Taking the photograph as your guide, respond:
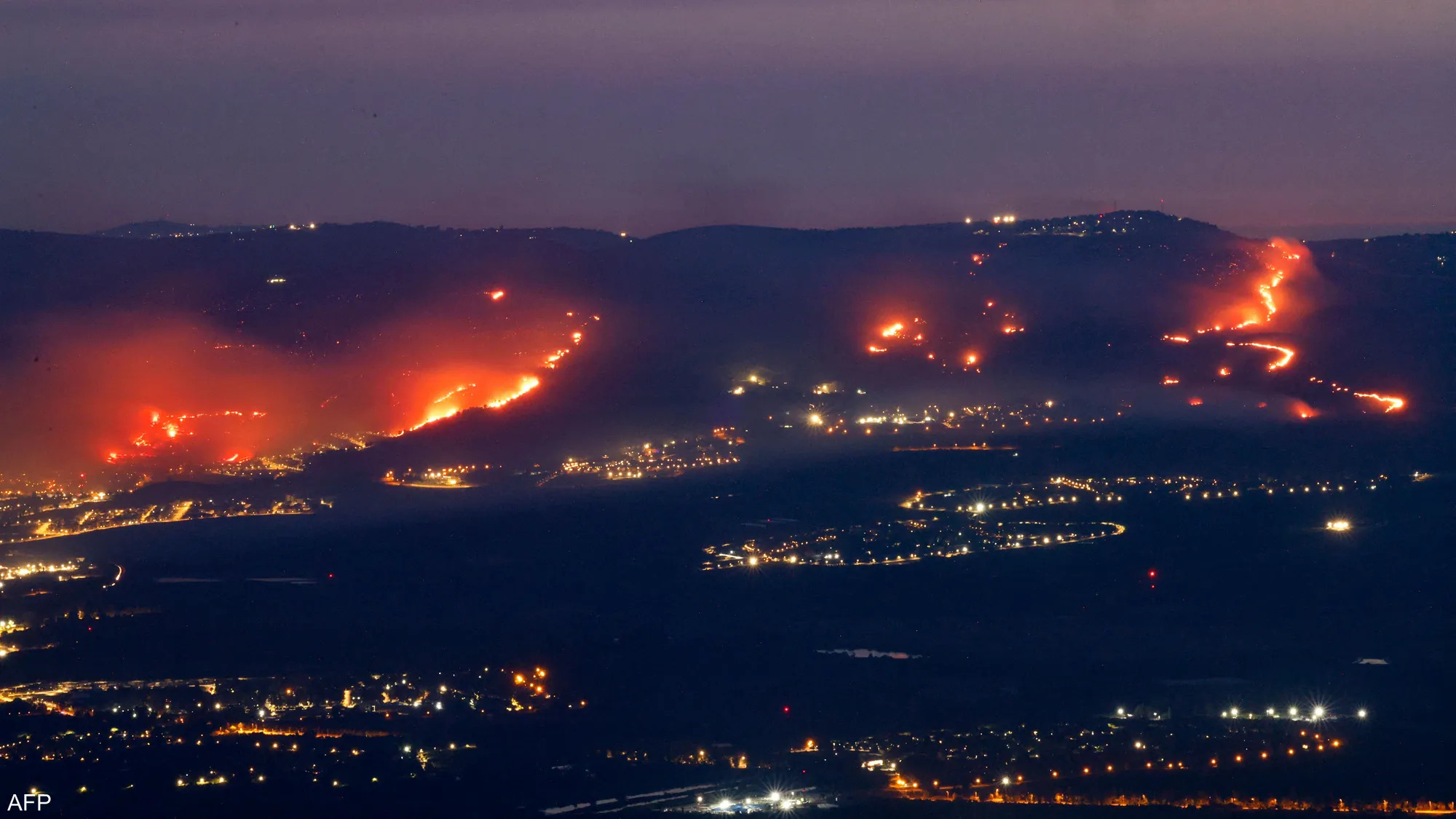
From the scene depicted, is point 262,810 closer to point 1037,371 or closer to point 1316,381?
point 1037,371

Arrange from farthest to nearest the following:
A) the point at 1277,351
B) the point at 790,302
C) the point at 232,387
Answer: the point at 790,302 → the point at 1277,351 → the point at 232,387

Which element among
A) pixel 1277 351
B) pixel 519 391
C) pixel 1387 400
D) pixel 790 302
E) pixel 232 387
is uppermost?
pixel 790 302

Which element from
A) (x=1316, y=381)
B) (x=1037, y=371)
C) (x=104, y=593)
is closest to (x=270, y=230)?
(x=104, y=593)

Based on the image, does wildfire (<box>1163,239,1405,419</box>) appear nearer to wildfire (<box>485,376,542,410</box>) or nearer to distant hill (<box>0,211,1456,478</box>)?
distant hill (<box>0,211,1456,478</box>)

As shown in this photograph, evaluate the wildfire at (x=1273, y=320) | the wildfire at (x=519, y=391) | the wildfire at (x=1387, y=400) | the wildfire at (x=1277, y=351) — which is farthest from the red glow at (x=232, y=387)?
the wildfire at (x=1387, y=400)

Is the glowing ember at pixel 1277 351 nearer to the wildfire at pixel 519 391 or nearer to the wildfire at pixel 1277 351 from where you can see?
the wildfire at pixel 1277 351

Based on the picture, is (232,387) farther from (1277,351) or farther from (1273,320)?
Answer: (1273,320)

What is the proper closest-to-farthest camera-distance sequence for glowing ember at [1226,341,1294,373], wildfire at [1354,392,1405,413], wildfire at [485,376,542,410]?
wildfire at [1354,392,1405,413]
wildfire at [485,376,542,410]
glowing ember at [1226,341,1294,373]

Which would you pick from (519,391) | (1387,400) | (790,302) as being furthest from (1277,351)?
(519,391)

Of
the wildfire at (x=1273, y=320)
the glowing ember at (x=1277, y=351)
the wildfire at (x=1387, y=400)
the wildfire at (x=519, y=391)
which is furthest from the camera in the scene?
the glowing ember at (x=1277, y=351)

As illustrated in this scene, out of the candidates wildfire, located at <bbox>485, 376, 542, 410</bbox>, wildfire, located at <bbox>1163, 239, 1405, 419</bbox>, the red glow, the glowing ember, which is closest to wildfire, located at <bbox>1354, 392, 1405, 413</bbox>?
wildfire, located at <bbox>1163, 239, 1405, 419</bbox>

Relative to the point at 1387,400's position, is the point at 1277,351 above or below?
above
